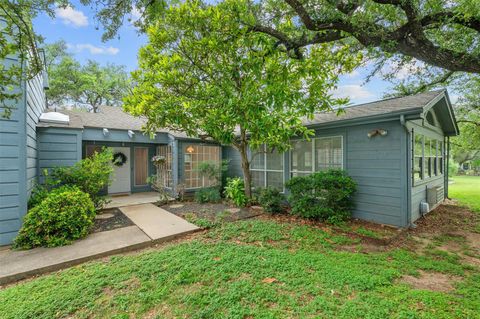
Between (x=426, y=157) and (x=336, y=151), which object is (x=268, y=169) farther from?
(x=426, y=157)

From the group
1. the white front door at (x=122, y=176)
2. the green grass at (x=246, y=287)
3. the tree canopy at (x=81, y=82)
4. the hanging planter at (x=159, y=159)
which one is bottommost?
the green grass at (x=246, y=287)

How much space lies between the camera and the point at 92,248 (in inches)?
150

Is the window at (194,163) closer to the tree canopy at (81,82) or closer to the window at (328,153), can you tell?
the window at (328,153)

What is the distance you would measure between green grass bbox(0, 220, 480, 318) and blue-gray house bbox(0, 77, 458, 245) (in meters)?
1.80

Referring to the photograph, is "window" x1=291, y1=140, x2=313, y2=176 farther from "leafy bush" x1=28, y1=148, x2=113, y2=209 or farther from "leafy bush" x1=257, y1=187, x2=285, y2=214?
"leafy bush" x1=28, y1=148, x2=113, y2=209

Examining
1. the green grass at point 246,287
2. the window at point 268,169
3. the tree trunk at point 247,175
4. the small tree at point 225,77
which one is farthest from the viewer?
the window at point 268,169

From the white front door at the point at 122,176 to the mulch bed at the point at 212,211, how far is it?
3408 millimetres

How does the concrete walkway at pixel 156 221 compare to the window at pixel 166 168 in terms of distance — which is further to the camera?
the window at pixel 166 168

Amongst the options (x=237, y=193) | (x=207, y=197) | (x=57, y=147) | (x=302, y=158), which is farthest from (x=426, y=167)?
(x=57, y=147)

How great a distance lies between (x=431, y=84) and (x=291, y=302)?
11763mm

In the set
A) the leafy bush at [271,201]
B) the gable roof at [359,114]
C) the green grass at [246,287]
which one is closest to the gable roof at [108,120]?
the gable roof at [359,114]

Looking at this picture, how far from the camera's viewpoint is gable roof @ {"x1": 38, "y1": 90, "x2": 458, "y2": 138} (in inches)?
197

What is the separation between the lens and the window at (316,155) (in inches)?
244

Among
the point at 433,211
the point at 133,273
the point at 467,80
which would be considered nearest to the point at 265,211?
the point at 133,273
